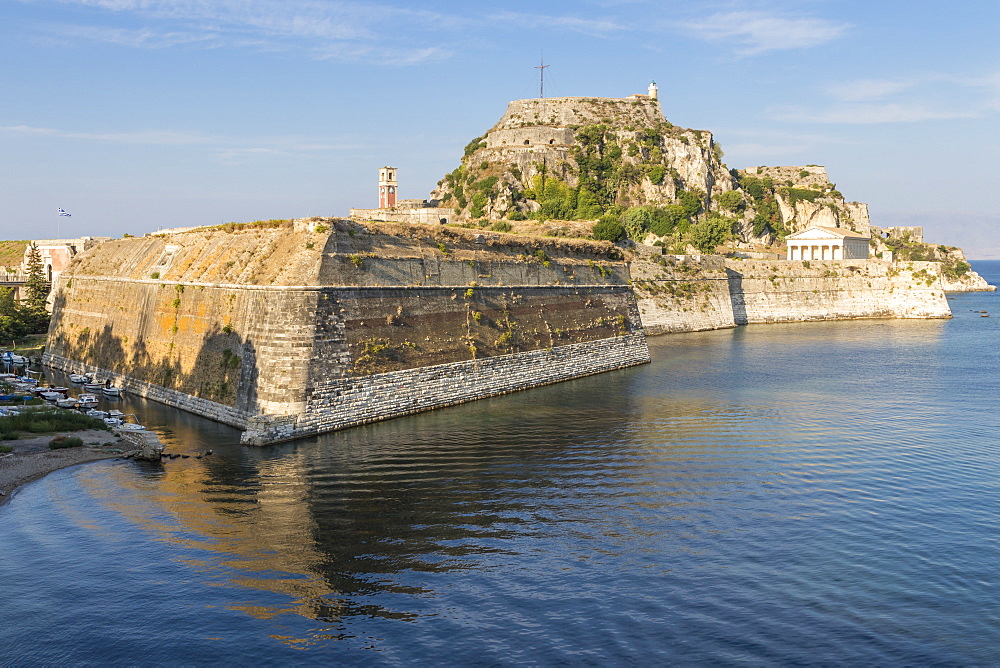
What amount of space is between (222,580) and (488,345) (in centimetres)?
2132

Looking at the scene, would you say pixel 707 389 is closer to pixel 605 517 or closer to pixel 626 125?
pixel 605 517

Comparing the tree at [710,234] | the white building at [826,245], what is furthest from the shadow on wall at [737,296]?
the white building at [826,245]

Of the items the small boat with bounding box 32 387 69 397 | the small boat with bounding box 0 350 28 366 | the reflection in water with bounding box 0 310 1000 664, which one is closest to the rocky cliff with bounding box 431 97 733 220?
the small boat with bounding box 0 350 28 366

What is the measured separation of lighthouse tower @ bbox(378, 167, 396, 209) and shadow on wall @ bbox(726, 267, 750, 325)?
115 ft

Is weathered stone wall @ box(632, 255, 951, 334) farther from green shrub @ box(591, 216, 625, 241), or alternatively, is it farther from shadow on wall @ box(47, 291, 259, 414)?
shadow on wall @ box(47, 291, 259, 414)

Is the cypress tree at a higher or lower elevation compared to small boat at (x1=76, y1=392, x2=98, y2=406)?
higher

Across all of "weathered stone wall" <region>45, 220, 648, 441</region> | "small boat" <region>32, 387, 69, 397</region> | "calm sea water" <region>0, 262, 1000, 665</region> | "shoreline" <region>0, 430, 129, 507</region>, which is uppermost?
"weathered stone wall" <region>45, 220, 648, 441</region>

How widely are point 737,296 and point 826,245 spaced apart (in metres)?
19.4

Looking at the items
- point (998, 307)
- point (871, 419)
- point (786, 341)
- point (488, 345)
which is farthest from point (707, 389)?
point (998, 307)

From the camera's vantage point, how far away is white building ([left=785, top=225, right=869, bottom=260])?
86.3 meters

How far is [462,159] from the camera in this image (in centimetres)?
10206

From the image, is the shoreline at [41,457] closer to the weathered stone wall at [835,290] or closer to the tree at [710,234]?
the weathered stone wall at [835,290]

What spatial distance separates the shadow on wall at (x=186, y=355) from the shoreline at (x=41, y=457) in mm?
4203

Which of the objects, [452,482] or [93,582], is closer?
[93,582]
